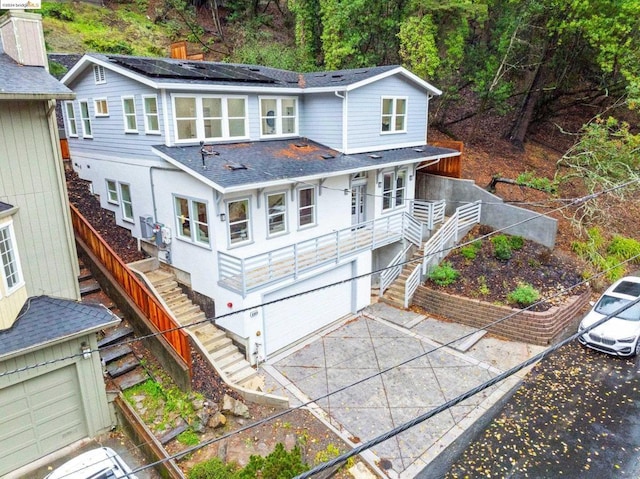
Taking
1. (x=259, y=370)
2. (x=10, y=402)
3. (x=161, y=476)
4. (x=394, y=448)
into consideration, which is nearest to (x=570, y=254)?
(x=394, y=448)

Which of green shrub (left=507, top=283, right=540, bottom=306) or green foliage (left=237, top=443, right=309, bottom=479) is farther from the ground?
green foliage (left=237, top=443, right=309, bottom=479)

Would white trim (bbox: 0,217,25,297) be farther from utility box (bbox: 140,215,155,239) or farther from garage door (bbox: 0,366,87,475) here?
utility box (bbox: 140,215,155,239)

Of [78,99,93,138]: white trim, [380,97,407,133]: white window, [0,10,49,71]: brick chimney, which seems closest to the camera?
[0,10,49,71]: brick chimney

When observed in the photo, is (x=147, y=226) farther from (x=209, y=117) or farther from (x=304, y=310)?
(x=304, y=310)

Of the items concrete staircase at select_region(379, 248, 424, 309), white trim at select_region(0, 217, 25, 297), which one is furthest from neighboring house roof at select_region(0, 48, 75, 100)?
concrete staircase at select_region(379, 248, 424, 309)

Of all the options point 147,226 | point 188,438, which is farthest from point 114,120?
point 188,438

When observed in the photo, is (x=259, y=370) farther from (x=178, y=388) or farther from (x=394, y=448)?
(x=394, y=448)

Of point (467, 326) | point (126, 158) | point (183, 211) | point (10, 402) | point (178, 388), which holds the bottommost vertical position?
point (467, 326)
